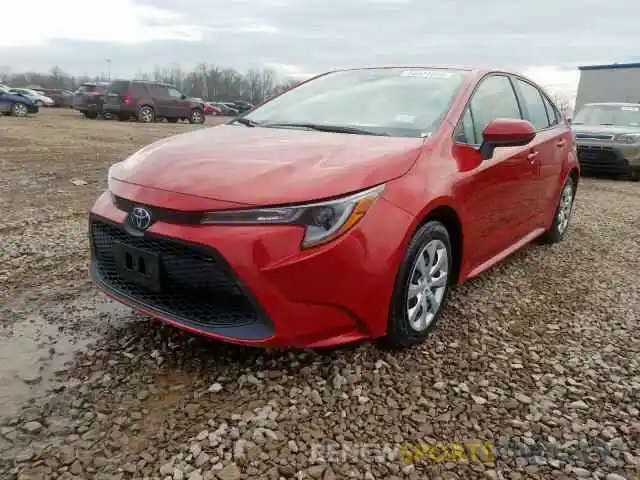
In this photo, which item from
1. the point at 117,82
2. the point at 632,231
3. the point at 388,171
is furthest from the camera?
the point at 117,82

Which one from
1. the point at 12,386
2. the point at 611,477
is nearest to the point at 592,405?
the point at 611,477

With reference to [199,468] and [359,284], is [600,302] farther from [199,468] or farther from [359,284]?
[199,468]

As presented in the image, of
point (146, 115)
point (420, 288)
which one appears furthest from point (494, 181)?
point (146, 115)

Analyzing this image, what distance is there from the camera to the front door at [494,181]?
3.09 meters

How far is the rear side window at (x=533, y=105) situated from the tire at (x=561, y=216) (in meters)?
0.68

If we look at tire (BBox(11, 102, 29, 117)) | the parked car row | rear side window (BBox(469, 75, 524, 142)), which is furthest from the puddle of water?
tire (BBox(11, 102, 29, 117))

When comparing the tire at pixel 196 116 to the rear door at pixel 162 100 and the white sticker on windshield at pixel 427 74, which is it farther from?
the white sticker on windshield at pixel 427 74

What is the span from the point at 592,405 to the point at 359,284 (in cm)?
116

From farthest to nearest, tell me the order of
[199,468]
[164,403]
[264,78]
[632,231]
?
[264,78] < [632,231] < [164,403] < [199,468]

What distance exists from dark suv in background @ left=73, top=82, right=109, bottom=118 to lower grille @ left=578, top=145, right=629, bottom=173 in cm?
1786

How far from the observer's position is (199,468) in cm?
193

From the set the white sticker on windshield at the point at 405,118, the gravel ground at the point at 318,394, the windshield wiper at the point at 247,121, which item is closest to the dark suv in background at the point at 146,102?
the gravel ground at the point at 318,394

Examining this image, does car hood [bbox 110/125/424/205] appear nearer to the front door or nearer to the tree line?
the front door

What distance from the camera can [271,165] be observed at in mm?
2453
